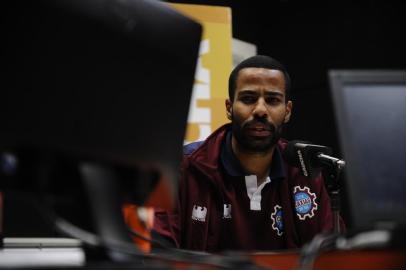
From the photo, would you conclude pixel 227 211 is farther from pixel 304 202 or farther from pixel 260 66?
pixel 260 66

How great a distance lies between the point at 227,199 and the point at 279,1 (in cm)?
275

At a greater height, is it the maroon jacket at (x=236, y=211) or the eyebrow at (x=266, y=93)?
the eyebrow at (x=266, y=93)

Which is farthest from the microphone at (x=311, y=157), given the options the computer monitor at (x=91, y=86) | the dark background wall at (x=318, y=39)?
the dark background wall at (x=318, y=39)

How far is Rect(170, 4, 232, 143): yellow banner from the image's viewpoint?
7.55 ft

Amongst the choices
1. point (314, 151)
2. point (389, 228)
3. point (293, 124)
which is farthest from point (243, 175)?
point (293, 124)

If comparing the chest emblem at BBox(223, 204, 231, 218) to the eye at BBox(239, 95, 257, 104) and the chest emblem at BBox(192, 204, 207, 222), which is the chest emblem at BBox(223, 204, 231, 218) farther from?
the eye at BBox(239, 95, 257, 104)

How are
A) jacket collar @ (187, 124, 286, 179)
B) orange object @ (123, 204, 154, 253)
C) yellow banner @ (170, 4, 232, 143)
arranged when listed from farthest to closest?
yellow banner @ (170, 4, 232, 143) < jacket collar @ (187, 124, 286, 179) < orange object @ (123, 204, 154, 253)

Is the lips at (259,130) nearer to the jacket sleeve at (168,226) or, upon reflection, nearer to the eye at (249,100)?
the eye at (249,100)

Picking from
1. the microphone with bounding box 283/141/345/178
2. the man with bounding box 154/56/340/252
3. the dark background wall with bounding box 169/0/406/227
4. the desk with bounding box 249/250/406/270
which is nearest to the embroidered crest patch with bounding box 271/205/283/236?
the man with bounding box 154/56/340/252

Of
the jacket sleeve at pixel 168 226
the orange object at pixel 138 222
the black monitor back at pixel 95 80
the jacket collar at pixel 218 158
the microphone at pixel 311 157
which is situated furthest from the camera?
the jacket collar at pixel 218 158

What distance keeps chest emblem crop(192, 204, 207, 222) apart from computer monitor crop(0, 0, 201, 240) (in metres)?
0.71

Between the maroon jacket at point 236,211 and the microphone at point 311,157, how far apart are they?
33cm

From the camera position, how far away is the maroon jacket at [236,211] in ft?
4.71

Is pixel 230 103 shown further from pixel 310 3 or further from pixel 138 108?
pixel 310 3
